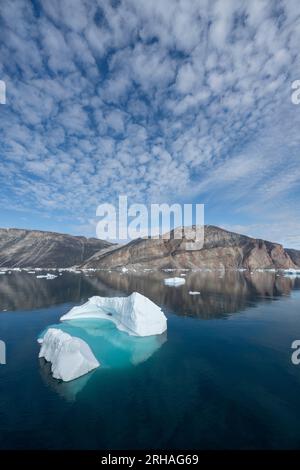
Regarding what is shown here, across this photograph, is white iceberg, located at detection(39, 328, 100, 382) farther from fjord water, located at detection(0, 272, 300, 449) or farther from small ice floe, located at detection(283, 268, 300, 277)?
small ice floe, located at detection(283, 268, 300, 277)

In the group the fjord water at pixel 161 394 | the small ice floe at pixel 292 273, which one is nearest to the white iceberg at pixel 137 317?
the fjord water at pixel 161 394

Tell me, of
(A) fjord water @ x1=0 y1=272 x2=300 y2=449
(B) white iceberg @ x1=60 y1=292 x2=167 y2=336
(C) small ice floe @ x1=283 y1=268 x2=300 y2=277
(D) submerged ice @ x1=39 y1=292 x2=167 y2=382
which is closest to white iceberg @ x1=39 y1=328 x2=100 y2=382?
(D) submerged ice @ x1=39 y1=292 x2=167 y2=382

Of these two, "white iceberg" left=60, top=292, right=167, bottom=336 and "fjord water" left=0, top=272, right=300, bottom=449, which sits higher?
"white iceberg" left=60, top=292, right=167, bottom=336

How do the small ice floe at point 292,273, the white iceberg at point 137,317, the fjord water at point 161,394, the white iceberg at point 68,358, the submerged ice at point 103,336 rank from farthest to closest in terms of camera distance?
the small ice floe at point 292,273 → the white iceberg at point 137,317 → the submerged ice at point 103,336 → the white iceberg at point 68,358 → the fjord water at point 161,394

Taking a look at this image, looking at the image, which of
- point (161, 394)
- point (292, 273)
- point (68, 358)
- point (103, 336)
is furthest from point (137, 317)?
point (292, 273)

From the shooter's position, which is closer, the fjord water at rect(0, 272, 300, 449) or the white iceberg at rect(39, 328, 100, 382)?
the fjord water at rect(0, 272, 300, 449)

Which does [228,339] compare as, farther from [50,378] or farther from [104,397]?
[50,378]

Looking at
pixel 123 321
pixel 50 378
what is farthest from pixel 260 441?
pixel 123 321

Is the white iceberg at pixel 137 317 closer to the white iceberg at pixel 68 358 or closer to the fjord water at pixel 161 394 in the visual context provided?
the fjord water at pixel 161 394
